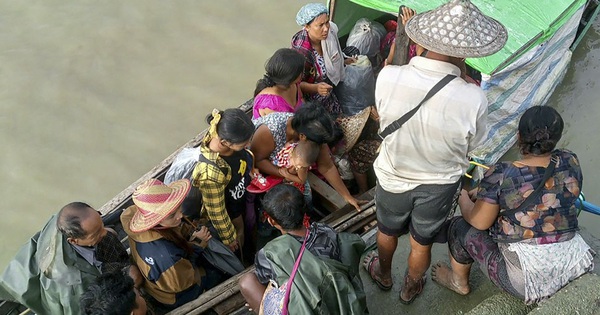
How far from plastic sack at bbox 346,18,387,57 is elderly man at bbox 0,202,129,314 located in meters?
2.94

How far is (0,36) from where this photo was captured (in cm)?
678

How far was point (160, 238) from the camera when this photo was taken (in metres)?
2.83

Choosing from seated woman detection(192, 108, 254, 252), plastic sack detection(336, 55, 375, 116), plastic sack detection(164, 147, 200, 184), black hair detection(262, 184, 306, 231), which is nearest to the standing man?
black hair detection(262, 184, 306, 231)

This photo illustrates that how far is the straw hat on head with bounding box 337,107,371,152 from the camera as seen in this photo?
393 centimetres

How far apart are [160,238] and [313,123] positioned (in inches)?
46.1

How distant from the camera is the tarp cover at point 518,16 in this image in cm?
394

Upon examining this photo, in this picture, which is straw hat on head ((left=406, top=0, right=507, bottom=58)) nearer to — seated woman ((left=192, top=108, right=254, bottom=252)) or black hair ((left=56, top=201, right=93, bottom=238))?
seated woman ((left=192, top=108, right=254, bottom=252))

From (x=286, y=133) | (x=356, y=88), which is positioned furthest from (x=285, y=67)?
(x=356, y=88)

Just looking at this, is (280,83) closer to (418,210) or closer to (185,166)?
(185,166)

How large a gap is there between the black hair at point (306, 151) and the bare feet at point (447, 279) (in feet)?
3.48

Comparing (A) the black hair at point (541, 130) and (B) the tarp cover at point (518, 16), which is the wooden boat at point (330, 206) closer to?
(B) the tarp cover at point (518, 16)

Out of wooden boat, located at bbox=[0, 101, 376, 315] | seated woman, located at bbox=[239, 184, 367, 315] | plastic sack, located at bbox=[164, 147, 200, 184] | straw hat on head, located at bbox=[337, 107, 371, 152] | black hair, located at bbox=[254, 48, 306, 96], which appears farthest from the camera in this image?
straw hat on head, located at bbox=[337, 107, 371, 152]

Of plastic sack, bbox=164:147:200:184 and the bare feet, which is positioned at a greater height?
plastic sack, bbox=164:147:200:184

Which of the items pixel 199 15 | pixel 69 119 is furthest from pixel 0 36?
pixel 199 15
